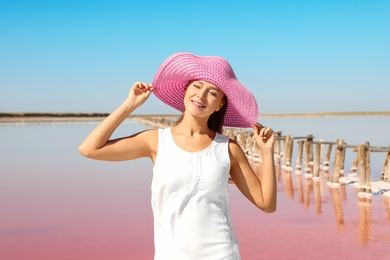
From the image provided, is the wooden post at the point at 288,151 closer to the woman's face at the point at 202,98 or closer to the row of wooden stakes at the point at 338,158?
the row of wooden stakes at the point at 338,158

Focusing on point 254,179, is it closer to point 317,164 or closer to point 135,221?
point 135,221

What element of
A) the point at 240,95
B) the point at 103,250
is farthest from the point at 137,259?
the point at 240,95

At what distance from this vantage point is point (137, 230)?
8.30 metres

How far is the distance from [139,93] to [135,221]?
6.47 meters

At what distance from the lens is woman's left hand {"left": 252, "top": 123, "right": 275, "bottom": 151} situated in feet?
8.59

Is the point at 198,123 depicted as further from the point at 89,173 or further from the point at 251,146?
the point at 251,146

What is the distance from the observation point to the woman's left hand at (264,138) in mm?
2617

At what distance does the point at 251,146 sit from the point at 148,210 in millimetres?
11964

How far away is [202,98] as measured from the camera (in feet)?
8.29

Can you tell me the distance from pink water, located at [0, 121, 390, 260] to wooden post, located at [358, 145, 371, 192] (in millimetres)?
283

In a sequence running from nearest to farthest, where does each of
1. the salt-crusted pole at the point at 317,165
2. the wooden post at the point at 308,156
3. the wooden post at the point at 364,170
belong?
the wooden post at the point at 364,170 < the salt-crusted pole at the point at 317,165 < the wooden post at the point at 308,156

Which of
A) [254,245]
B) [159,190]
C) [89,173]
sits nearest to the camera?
[159,190]

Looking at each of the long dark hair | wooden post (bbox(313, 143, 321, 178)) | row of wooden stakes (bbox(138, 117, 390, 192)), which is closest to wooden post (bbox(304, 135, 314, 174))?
row of wooden stakes (bbox(138, 117, 390, 192))

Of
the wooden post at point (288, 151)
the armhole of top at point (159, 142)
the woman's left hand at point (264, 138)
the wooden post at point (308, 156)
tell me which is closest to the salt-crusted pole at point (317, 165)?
the wooden post at point (308, 156)
